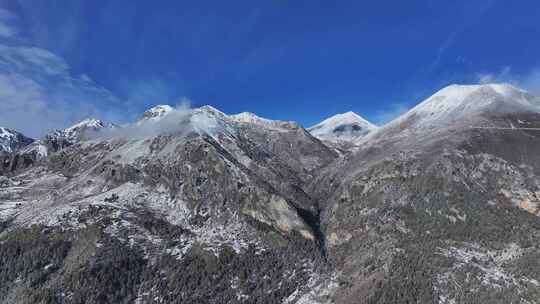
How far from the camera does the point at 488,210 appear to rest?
5374 inches

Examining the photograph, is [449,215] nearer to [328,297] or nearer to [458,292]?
[458,292]

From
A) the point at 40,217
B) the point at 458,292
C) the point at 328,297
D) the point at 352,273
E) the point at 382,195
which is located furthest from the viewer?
the point at 382,195

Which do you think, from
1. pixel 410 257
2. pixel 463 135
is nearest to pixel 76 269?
pixel 410 257

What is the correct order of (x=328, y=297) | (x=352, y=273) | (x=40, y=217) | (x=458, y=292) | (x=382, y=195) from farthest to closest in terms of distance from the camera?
(x=382, y=195) < (x=40, y=217) < (x=352, y=273) < (x=328, y=297) < (x=458, y=292)

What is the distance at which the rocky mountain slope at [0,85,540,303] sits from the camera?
363 feet

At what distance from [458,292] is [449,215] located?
4209 cm

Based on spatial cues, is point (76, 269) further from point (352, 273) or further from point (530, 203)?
point (530, 203)

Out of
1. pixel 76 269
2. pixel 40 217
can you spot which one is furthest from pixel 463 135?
pixel 40 217

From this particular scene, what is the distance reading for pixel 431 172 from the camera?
525 ft

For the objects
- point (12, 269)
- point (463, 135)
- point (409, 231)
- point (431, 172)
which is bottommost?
point (409, 231)

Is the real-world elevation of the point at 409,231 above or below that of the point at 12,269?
below

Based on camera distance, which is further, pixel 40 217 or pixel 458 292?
pixel 40 217

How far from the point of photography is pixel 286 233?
480 feet

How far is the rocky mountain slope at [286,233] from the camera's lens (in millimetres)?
110625
